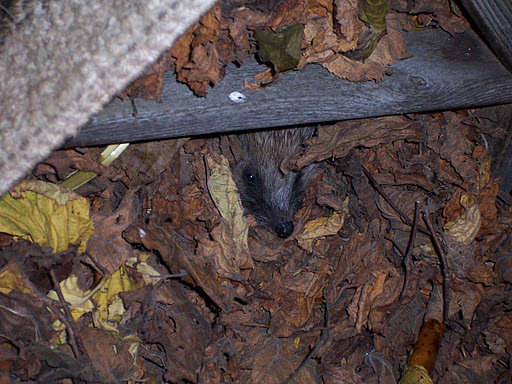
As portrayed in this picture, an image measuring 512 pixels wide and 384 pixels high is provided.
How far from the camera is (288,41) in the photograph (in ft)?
5.55

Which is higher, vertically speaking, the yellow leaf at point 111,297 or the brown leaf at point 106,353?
the yellow leaf at point 111,297

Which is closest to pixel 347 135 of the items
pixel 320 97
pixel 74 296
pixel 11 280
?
pixel 320 97

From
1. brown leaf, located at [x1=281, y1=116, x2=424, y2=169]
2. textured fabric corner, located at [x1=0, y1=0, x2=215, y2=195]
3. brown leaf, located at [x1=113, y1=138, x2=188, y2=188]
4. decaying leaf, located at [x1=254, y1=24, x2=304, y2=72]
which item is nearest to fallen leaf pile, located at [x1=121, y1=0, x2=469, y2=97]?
decaying leaf, located at [x1=254, y1=24, x2=304, y2=72]

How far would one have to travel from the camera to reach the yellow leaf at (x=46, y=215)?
2031 mm

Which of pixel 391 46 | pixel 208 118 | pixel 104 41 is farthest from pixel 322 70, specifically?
pixel 104 41

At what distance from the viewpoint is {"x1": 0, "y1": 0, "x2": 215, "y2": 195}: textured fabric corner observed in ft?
3.89

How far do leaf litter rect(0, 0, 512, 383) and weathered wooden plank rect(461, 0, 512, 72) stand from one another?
0.52 feet

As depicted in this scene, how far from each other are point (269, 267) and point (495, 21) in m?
1.95

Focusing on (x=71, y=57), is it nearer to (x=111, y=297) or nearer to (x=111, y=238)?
(x=111, y=238)

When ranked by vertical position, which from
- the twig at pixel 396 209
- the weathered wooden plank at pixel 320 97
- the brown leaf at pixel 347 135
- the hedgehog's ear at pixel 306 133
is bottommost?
the twig at pixel 396 209

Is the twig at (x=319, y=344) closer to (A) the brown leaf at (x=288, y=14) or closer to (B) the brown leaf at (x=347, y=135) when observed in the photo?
(B) the brown leaf at (x=347, y=135)

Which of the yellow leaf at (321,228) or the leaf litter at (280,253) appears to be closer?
the leaf litter at (280,253)

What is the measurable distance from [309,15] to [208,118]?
587mm

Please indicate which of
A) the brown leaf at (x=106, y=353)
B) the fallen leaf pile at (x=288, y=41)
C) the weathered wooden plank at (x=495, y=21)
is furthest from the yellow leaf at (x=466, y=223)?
the brown leaf at (x=106, y=353)
